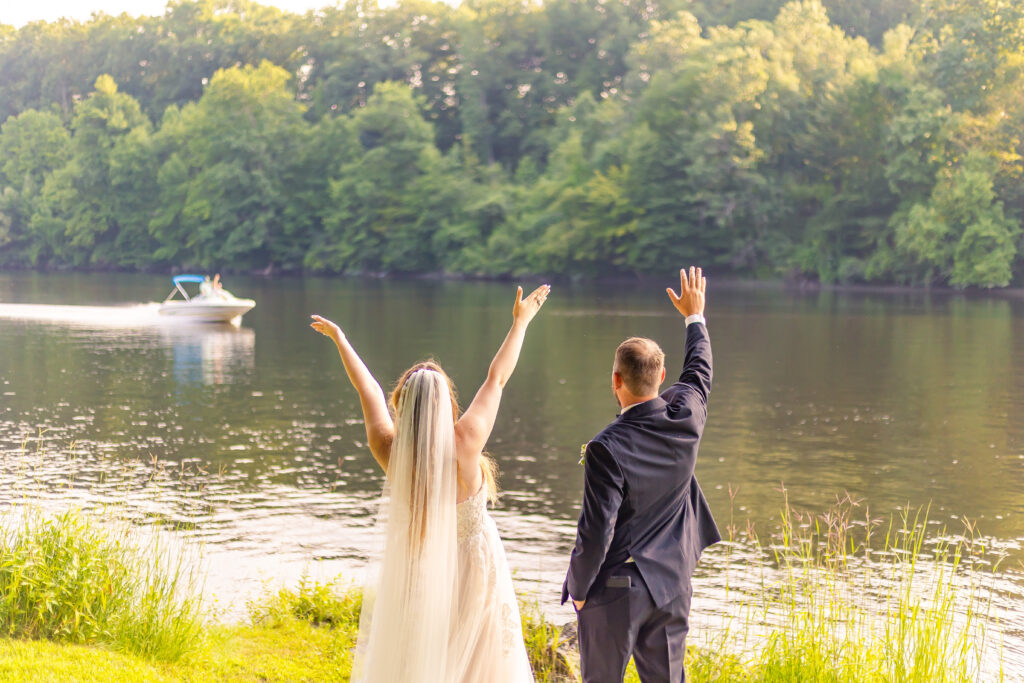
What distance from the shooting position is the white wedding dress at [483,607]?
4668 millimetres

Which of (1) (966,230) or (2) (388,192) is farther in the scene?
(2) (388,192)

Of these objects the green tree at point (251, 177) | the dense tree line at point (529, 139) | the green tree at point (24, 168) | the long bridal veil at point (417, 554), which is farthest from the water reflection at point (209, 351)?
the green tree at point (24, 168)

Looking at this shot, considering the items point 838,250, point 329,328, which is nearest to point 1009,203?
point 838,250

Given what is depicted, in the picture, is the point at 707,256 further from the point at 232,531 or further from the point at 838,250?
the point at 232,531

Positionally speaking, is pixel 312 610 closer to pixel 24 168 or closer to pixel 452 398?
pixel 452 398

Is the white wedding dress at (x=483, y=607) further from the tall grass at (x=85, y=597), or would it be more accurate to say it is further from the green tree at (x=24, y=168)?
the green tree at (x=24, y=168)

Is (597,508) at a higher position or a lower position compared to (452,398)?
lower

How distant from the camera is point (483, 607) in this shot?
4707 mm

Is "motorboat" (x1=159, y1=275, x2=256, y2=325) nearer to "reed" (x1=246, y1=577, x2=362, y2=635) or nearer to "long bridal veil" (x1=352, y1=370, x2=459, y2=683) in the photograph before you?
"reed" (x1=246, y1=577, x2=362, y2=635)

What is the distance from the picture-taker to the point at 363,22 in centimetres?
9700

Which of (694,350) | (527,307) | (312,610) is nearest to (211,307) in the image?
(312,610)

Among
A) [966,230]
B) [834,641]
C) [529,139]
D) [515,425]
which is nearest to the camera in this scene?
[834,641]

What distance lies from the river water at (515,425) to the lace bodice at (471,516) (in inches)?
149

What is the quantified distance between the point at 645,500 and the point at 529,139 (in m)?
83.5
